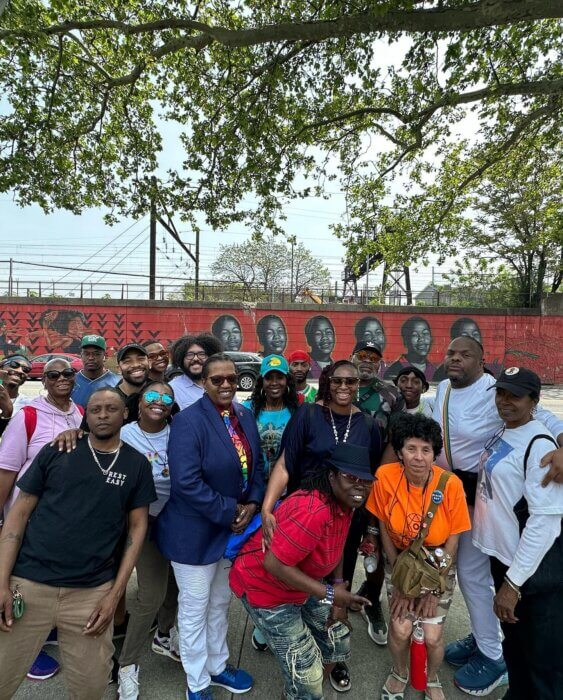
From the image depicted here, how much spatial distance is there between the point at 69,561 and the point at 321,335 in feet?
59.4

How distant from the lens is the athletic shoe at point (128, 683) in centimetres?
221

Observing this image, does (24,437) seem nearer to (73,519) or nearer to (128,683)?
(73,519)

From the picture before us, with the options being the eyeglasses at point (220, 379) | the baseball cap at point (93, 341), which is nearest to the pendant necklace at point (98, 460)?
the eyeglasses at point (220, 379)

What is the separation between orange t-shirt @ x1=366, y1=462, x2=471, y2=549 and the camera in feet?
7.38

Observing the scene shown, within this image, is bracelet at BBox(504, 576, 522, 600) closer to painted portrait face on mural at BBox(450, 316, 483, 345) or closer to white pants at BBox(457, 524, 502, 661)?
white pants at BBox(457, 524, 502, 661)

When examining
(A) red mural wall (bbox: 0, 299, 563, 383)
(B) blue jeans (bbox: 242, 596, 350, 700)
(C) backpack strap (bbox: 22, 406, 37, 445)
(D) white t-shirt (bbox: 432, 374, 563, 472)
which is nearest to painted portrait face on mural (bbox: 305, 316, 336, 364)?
(A) red mural wall (bbox: 0, 299, 563, 383)

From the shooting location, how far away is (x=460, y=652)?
2.63m

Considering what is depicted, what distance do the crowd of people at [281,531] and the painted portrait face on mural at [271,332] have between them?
656 inches

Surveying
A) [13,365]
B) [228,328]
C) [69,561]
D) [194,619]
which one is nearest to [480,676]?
[194,619]

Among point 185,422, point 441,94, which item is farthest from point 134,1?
point 185,422

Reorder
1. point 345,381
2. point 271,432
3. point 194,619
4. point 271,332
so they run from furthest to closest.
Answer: point 271,332 → point 271,432 → point 345,381 → point 194,619

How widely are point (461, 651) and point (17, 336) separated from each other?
21682 mm

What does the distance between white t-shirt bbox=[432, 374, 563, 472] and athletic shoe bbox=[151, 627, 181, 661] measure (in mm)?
2080

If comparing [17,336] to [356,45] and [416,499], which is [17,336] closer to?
[356,45]
